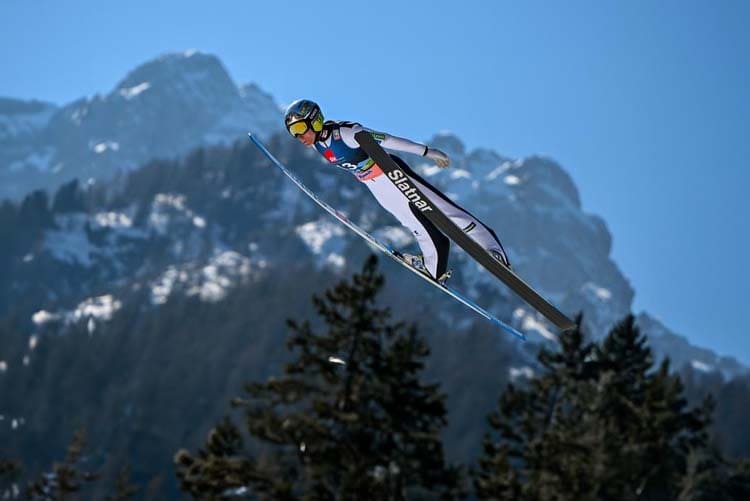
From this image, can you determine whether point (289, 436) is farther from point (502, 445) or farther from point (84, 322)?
point (84, 322)

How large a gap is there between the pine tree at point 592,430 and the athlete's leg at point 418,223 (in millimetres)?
13746

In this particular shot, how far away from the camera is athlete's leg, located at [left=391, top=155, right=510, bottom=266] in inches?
492

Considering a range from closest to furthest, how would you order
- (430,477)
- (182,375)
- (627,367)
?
(430,477) < (627,367) < (182,375)

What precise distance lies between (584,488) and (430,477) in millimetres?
6474

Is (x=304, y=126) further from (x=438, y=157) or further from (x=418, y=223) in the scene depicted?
(x=418, y=223)

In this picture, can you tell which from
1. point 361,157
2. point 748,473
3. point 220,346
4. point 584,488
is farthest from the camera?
point 220,346

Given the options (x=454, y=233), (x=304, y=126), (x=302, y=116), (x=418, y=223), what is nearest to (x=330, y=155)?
(x=304, y=126)

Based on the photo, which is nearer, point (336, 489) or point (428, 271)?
point (428, 271)

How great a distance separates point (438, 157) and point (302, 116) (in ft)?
5.71

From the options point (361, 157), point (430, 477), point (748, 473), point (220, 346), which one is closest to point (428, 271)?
point (361, 157)

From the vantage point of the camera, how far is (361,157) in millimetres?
12539

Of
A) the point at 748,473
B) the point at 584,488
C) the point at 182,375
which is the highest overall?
the point at 182,375

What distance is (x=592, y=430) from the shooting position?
31312mm

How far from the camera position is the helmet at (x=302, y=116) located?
12.1 m
